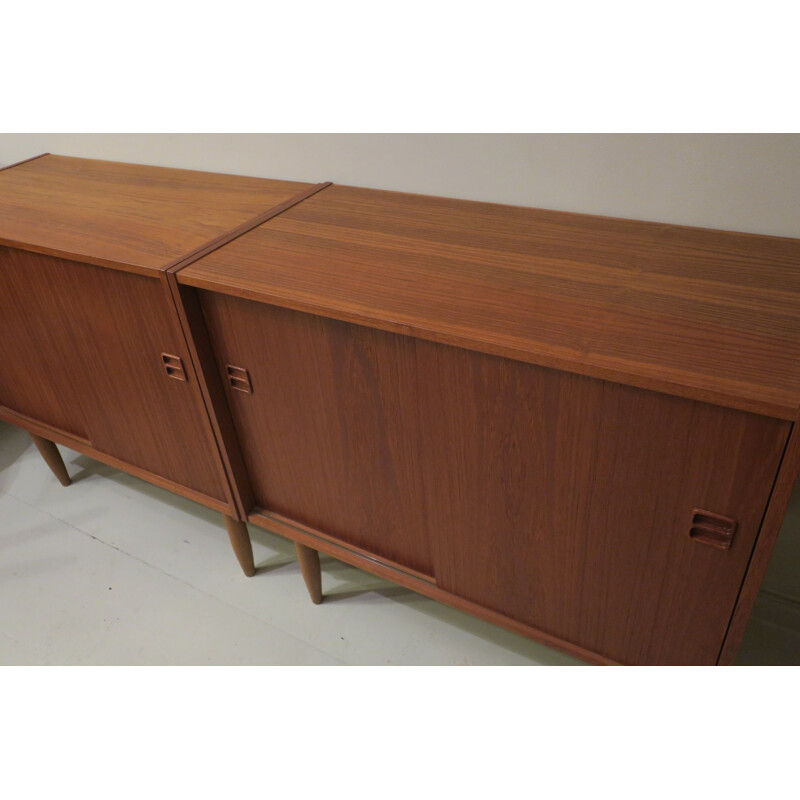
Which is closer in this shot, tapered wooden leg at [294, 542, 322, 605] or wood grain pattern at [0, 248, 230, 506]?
wood grain pattern at [0, 248, 230, 506]

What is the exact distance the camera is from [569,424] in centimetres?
89

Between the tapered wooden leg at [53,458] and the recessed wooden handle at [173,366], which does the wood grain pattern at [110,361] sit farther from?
the tapered wooden leg at [53,458]

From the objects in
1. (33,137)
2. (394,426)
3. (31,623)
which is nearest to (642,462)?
(394,426)

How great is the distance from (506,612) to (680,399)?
0.53 meters

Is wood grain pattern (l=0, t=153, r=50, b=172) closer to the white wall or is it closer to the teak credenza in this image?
the teak credenza

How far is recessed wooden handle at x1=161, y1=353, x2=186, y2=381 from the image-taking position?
1229 mm

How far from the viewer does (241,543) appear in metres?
1.55

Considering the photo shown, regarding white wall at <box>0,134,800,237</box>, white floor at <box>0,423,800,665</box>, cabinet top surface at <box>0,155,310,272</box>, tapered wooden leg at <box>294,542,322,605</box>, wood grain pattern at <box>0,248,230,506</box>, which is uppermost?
white wall at <box>0,134,800,237</box>

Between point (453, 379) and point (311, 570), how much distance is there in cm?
70

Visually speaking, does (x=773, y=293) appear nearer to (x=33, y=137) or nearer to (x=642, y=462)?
(x=642, y=462)

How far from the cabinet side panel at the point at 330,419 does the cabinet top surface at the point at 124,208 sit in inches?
7.5

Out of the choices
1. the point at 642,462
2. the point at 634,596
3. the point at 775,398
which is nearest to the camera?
the point at 775,398

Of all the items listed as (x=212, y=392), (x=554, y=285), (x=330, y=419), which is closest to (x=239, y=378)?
(x=212, y=392)

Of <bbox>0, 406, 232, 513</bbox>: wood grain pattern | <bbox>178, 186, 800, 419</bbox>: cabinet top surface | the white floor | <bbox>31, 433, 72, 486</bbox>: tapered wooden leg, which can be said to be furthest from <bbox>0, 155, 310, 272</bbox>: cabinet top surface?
the white floor
